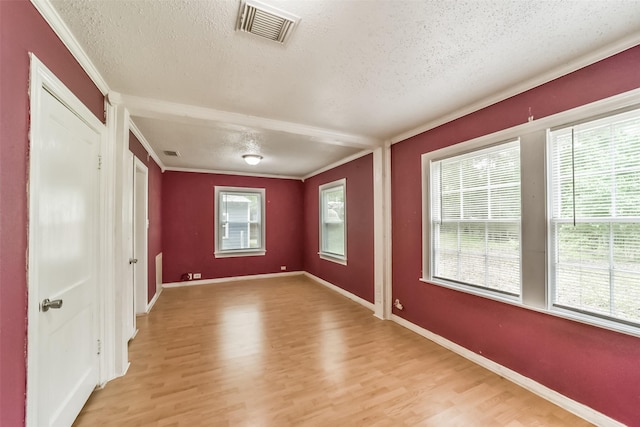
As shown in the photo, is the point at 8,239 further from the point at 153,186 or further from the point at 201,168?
the point at 201,168

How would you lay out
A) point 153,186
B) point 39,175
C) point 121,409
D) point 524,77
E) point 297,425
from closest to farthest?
point 39,175 → point 297,425 → point 121,409 → point 524,77 → point 153,186

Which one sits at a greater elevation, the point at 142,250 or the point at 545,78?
the point at 545,78

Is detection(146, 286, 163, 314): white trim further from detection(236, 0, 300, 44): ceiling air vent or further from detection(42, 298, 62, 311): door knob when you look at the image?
detection(236, 0, 300, 44): ceiling air vent

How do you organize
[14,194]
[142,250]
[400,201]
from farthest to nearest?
1. [142,250]
2. [400,201]
3. [14,194]

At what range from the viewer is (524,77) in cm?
202

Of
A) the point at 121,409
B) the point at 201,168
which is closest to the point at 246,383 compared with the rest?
the point at 121,409

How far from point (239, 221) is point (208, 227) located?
67 cm

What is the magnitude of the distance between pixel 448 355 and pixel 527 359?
2.27ft

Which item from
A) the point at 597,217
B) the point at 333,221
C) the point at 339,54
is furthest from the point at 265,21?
the point at 333,221

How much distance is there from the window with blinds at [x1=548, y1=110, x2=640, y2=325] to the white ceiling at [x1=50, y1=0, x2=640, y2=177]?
21.6 inches

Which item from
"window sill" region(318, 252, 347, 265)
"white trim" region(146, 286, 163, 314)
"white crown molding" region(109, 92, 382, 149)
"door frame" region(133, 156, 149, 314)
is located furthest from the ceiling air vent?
"white trim" region(146, 286, 163, 314)

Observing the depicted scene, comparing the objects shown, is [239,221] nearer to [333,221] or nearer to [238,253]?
[238,253]

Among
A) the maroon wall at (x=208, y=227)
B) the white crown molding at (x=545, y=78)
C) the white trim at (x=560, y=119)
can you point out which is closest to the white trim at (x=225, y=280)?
the maroon wall at (x=208, y=227)

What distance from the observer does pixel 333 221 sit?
527 centimetres
